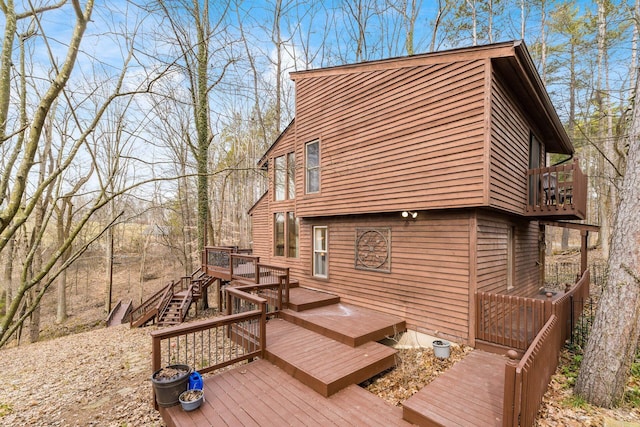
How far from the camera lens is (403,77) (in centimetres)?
676

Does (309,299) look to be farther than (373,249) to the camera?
Yes

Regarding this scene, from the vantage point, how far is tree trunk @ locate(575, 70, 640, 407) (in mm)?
3812

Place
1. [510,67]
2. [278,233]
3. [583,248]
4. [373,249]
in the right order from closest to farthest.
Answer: [510,67]
[373,249]
[583,248]
[278,233]

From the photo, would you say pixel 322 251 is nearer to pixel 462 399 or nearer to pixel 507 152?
pixel 507 152

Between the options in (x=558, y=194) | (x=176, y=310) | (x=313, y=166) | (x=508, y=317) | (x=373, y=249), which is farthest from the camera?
(x=176, y=310)

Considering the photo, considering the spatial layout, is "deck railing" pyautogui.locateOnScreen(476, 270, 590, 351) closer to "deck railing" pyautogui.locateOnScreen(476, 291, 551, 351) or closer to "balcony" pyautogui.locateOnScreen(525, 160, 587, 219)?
"deck railing" pyautogui.locateOnScreen(476, 291, 551, 351)

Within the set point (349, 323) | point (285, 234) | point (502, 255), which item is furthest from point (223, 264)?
point (502, 255)

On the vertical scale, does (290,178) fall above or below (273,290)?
above

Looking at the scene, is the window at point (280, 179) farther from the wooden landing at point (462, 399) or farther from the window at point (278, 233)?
the wooden landing at point (462, 399)

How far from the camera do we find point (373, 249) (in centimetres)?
755

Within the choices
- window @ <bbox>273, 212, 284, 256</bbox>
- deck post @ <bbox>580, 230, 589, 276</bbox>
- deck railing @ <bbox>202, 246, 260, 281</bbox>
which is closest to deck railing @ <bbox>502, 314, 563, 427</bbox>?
deck post @ <bbox>580, 230, 589, 276</bbox>

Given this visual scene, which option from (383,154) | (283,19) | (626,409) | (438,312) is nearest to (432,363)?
(438,312)

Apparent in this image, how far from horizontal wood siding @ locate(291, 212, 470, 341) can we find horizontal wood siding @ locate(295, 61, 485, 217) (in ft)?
1.80

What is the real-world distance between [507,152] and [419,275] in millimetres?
3427
